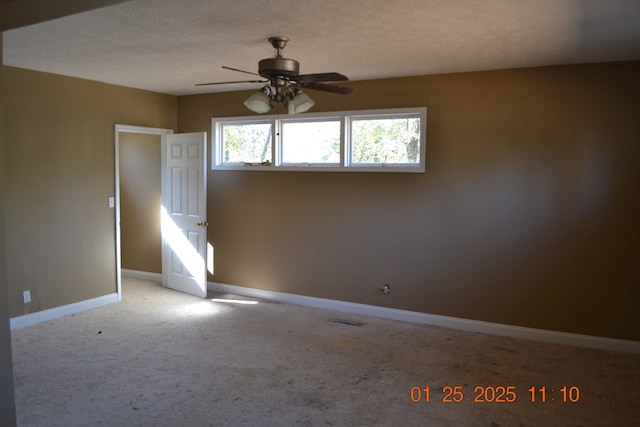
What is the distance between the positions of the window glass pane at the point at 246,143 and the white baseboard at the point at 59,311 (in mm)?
2193

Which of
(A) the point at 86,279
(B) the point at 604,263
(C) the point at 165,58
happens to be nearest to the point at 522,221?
(B) the point at 604,263

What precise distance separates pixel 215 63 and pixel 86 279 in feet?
9.46

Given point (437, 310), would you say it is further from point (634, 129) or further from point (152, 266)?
point (152, 266)

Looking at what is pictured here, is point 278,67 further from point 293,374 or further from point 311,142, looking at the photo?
point 311,142

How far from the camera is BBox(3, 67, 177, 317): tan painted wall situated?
464 centimetres

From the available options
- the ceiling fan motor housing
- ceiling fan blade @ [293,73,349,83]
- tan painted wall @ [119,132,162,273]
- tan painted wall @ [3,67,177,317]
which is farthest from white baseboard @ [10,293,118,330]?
ceiling fan blade @ [293,73,349,83]

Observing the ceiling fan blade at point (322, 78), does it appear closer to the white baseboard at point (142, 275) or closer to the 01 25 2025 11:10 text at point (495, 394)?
the 01 25 2025 11:10 text at point (495, 394)

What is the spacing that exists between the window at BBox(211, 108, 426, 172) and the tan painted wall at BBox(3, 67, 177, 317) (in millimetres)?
1219

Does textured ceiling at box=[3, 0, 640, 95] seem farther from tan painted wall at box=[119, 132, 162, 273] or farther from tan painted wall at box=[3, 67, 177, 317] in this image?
tan painted wall at box=[119, 132, 162, 273]

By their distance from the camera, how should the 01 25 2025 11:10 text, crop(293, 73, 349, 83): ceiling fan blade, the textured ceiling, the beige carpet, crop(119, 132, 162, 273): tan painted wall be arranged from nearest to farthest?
the textured ceiling
crop(293, 73, 349, 83): ceiling fan blade
the beige carpet
the 01 25 2025 11:10 text
crop(119, 132, 162, 273): tan painted wall

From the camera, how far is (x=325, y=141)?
541cm

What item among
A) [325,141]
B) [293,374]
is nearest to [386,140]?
[325,141]

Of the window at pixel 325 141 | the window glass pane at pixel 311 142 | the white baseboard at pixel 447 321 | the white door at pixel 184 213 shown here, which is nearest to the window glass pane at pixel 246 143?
the window at pixel 325 141

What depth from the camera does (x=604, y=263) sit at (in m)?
4.21
